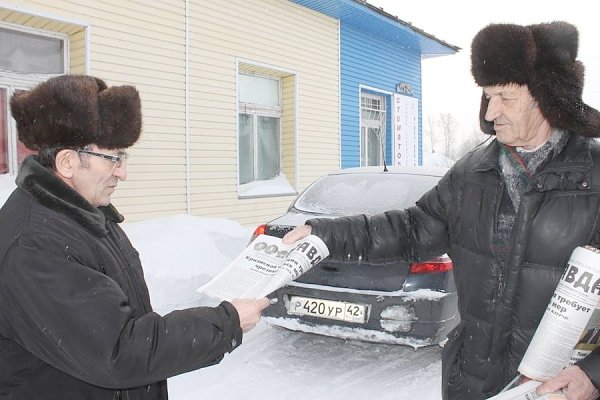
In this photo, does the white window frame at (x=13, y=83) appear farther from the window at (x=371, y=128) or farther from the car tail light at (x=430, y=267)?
the window at (x=371, y=128)

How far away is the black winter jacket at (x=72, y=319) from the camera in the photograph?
1413 millimetres

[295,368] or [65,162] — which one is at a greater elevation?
[65,162]

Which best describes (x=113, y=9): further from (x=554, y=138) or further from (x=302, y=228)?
(x=554, y=138)

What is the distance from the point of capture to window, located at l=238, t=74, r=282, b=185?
10.7m

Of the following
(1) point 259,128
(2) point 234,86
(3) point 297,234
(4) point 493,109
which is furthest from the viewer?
(1) point 259,128

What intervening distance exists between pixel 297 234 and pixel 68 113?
1266 millimetres

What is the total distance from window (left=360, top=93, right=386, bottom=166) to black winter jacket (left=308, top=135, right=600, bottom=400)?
12311 millimetres

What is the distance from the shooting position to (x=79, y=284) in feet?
4.72

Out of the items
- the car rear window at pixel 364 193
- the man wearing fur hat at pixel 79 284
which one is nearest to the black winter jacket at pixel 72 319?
the man wearing fur hat at pixel 79 284

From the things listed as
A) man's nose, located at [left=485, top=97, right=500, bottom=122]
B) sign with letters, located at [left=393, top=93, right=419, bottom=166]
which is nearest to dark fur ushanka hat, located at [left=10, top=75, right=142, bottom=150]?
man's nose, located at [left=485, top=97, right=500, bottom=122]

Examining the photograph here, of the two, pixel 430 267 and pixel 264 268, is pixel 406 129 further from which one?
pixel 264 268

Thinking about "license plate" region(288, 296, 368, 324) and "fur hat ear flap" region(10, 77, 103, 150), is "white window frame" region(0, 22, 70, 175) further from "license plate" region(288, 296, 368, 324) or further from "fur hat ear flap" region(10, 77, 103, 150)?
"fur hat ear flap" region(10, 77, 103, 150)

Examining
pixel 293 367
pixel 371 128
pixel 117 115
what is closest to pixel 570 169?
pixel 117 115

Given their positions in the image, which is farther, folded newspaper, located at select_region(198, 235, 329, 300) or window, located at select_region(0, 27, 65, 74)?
window, located at select_region(0, 27, 65, 74)
